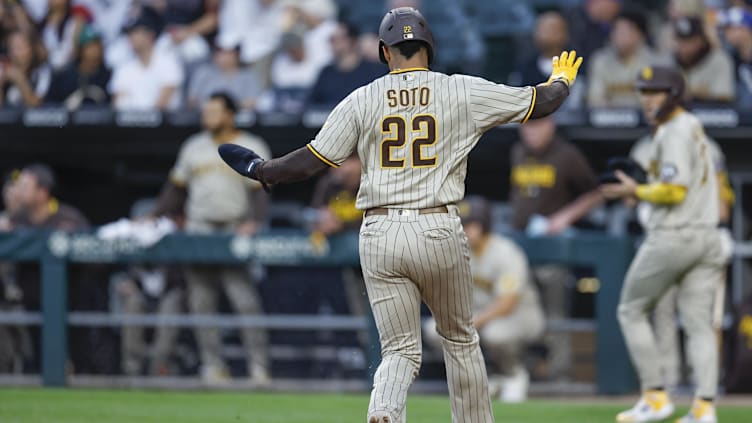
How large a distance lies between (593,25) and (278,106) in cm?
276

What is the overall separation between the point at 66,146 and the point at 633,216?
5.20m

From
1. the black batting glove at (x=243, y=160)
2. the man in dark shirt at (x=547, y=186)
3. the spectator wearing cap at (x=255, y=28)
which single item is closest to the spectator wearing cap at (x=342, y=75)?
the spectator wearing cap at (x=255, y=28)

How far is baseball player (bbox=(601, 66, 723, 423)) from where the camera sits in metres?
6.77

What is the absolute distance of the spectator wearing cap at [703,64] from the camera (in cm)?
968

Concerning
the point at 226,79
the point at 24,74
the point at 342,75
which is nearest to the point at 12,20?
the point at 24,74

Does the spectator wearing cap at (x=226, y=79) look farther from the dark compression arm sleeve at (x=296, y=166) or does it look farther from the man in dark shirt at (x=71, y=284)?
the dark compression arm sleeve at (x=296, y=166)

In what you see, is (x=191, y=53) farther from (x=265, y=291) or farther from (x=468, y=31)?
(x=265, y=291)

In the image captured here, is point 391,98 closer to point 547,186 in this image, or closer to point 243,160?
point 243,160

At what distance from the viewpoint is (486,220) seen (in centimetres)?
884

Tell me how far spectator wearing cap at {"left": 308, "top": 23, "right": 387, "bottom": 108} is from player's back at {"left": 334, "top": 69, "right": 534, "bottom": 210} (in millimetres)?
5325

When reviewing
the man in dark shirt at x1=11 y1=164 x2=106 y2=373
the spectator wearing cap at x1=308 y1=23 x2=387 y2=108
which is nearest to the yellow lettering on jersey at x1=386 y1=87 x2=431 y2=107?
the man in dark shirt at x1=11 y1=164 x2=106 y2=373

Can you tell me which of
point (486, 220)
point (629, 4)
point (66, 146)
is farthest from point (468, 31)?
point (66, 146)

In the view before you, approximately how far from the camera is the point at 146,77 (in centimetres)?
1133

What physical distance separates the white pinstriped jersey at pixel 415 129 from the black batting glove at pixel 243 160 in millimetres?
278
